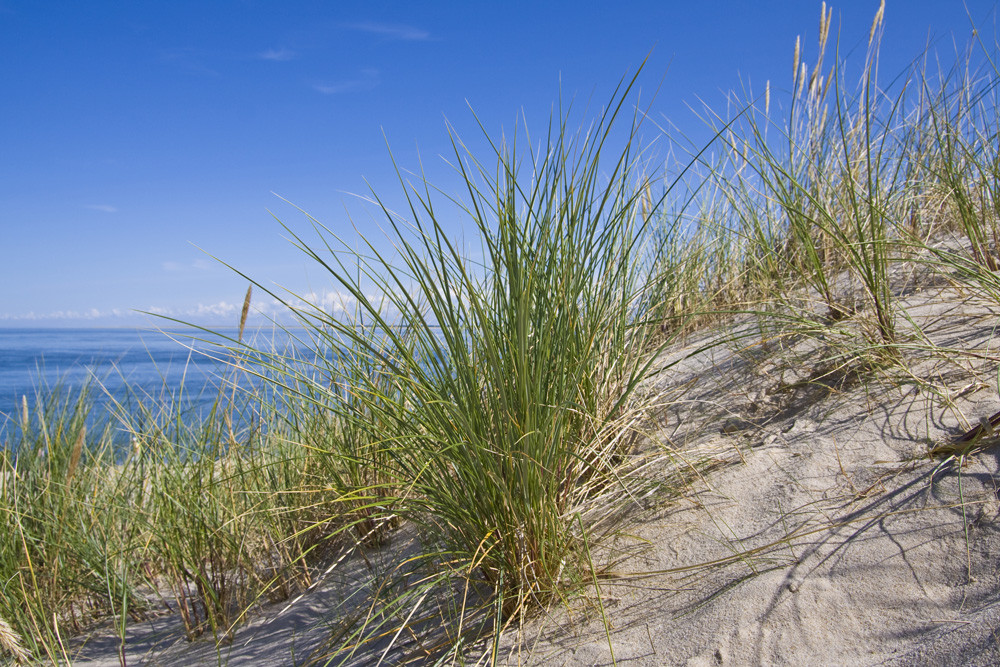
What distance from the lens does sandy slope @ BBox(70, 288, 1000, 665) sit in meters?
1.16

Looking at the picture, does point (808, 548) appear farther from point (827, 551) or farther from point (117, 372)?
point (117, 372)

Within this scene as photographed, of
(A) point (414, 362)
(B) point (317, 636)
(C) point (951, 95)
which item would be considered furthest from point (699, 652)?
(C) point (951, 95)

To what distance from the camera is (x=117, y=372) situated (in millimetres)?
3703

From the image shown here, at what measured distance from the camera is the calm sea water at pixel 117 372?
7.52 ft

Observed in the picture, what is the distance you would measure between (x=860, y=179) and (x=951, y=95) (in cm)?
49

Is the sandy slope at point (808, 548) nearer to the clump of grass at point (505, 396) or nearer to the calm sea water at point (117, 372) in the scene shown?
the clump of grass at point (505, 396)

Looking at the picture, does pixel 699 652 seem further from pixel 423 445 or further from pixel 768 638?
pixel 423 445

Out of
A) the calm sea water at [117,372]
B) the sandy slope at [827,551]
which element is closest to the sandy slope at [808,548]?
the sandy slope at [827,551]

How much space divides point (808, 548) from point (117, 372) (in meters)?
3.86

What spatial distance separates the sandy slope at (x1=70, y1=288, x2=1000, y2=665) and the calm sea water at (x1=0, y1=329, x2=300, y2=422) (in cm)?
93

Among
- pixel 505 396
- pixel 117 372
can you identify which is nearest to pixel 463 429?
pixel 505 396

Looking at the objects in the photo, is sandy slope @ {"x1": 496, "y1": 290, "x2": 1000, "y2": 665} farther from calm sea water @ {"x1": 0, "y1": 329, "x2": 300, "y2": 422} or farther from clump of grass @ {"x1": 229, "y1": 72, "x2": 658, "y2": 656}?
calm sea water @ {"x1": 0, "y1": 329, "x2": 300, "y2": 422}

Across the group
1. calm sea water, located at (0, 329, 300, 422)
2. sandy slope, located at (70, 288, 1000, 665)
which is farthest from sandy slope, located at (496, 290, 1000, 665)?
calm sea water, located at (0, 329, 300, 422)

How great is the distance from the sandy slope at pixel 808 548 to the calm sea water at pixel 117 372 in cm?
93
